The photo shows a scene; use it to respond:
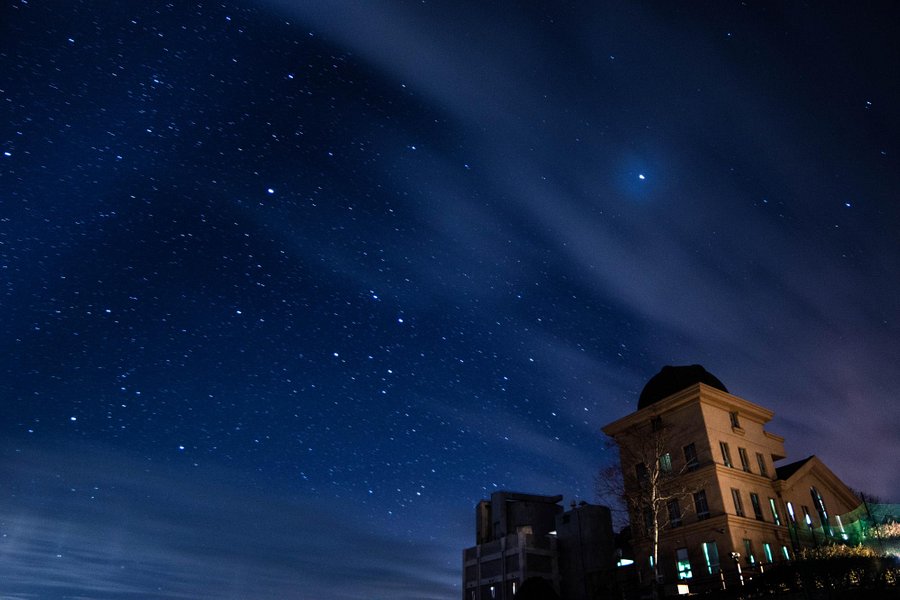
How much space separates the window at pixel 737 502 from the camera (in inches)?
1527

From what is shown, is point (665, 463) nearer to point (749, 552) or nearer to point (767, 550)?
point (749, 552)

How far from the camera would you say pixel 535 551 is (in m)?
53.3

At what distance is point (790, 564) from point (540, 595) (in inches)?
667

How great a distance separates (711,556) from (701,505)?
348cm

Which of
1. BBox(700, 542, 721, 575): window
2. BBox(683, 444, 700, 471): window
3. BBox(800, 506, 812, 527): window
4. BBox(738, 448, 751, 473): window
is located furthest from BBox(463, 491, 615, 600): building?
BBox(800, 506, 812, 527): window

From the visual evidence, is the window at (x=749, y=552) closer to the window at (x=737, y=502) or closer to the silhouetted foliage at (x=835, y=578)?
the window at (x=737, y=502)

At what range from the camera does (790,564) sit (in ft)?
81.2

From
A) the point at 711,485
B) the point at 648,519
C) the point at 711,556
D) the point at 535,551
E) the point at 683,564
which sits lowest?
the point at 683,564

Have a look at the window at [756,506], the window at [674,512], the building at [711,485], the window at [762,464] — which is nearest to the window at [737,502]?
the building at [711,485]

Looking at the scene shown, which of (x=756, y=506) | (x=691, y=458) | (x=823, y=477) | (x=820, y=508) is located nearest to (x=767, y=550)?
(x=756, y=506)

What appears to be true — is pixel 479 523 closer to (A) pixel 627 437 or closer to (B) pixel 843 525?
(A) pixel 627 437

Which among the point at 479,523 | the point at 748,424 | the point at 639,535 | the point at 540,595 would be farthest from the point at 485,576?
the point at 540,595

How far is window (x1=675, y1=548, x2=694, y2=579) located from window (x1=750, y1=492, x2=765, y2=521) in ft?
20.0

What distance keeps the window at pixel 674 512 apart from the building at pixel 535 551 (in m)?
9.25
